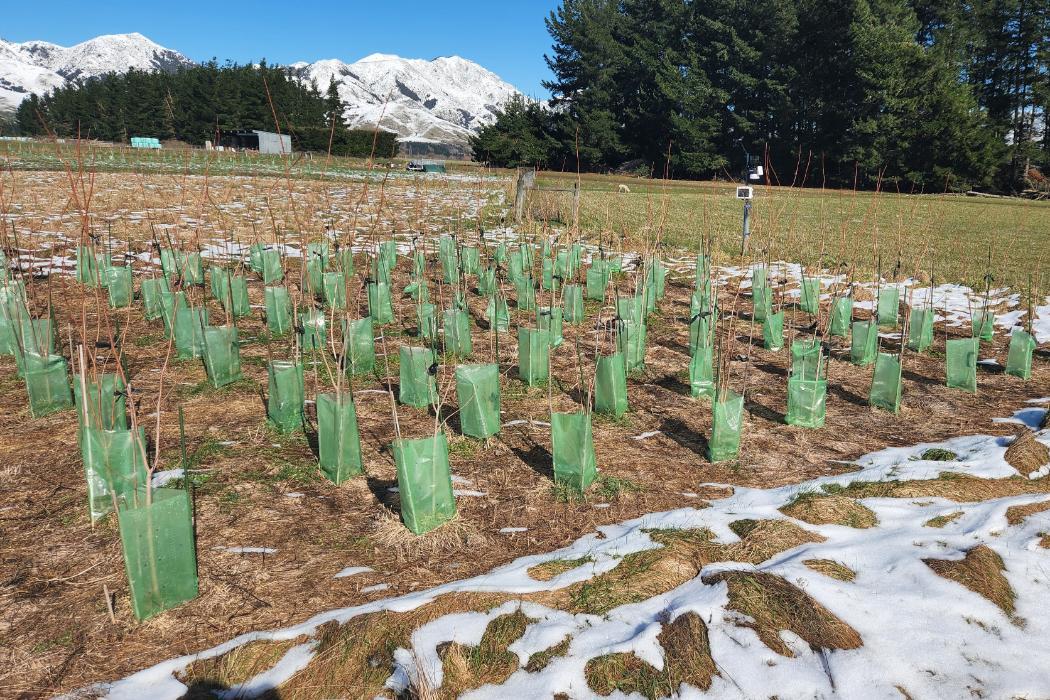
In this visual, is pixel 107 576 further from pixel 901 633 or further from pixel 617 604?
pixel 901 633

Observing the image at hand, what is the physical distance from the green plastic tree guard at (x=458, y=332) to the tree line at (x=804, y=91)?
18.9m

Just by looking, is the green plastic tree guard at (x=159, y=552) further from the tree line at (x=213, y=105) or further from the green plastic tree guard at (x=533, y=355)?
the tree line at (x=213, y=105)

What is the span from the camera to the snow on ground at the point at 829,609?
6.40ft

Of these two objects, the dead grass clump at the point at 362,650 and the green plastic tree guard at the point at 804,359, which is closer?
the dead grass clump at the point at 362,650

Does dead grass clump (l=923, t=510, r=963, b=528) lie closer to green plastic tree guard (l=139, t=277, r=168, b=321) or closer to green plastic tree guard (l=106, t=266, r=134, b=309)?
green plastic tree guard (l=139, t=277, r=168, b=321)

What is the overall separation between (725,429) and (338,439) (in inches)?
77.9

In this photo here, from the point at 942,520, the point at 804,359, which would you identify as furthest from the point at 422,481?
the point at 804,359

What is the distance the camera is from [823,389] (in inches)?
155

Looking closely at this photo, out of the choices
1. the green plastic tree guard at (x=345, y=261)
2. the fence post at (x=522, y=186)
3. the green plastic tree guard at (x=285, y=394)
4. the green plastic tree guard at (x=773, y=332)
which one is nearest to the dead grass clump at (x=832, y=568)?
the green plastic tree guard at (x=345, y=261)

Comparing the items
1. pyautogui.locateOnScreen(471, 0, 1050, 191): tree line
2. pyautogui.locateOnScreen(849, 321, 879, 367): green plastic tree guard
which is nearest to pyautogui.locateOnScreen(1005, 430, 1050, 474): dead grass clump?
pyautogui.locateOnScreen(849, 321, 879, 367): green plastic tree guard

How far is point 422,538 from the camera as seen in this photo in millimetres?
2734

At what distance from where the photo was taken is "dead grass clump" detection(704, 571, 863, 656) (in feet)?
6.98

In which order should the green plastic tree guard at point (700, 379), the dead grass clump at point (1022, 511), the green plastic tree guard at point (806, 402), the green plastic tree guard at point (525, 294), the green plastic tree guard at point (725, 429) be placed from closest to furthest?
the dead grass clump at point (1022, 511)
the green plastic tree guard at point (725, 429)
the green plastic tree guard at point (806, 402)
the green plastic tree guard at point (700, 379)
the green plastic tree guard at point (525, 294)

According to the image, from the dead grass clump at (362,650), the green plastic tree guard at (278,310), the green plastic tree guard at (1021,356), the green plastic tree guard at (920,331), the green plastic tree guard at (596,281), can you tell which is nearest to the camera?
the dead grass clump at (362,650)
